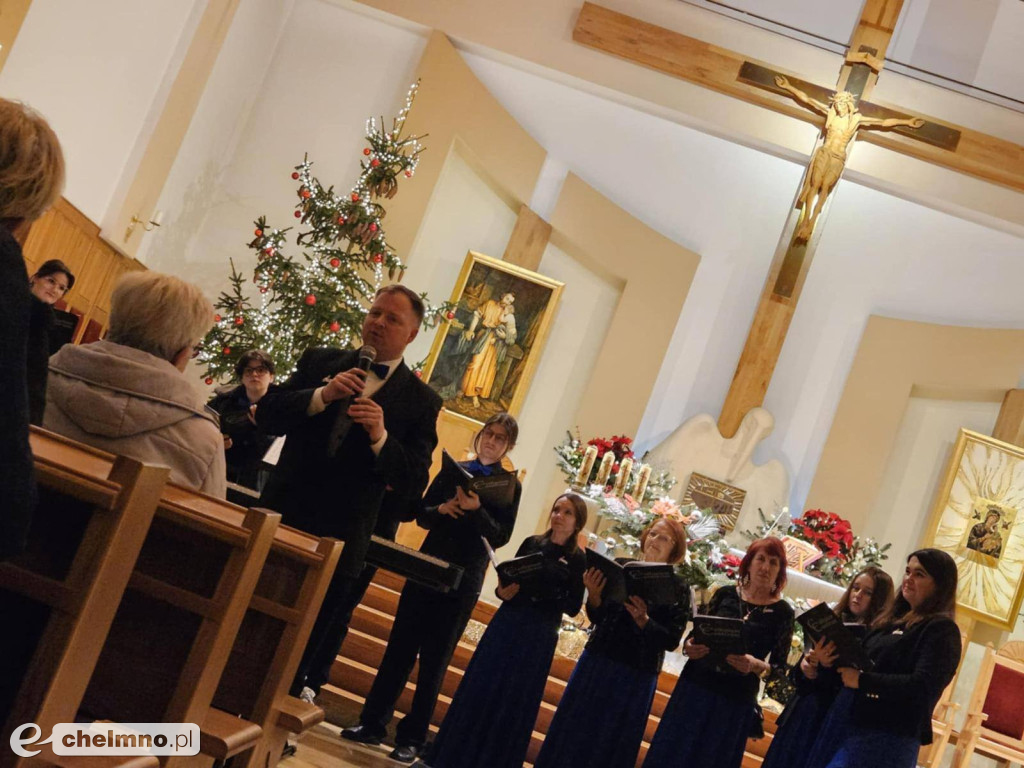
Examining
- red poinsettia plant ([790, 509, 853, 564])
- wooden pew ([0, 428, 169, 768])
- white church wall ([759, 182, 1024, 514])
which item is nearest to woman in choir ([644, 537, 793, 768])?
wooden pew ([0, 428, 169, 768])

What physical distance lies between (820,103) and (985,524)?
12.9ft

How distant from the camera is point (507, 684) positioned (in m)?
4.07

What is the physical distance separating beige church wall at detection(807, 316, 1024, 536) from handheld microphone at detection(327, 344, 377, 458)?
24.8ft

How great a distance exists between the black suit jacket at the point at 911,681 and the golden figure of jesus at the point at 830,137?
5.06m

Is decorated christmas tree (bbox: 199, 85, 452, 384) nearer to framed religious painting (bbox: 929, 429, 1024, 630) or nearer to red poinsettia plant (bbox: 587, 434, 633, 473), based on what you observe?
red poinsettia plant (bbox: 587, 434, 633, 473)

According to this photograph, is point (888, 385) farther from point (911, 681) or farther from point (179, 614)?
point (179, 614)

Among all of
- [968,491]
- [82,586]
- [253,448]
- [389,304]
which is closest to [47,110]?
[253,448]

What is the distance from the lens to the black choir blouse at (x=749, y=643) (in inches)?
158

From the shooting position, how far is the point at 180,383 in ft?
6.77

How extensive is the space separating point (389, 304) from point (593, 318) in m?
7.30

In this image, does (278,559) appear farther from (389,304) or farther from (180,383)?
(389,304)

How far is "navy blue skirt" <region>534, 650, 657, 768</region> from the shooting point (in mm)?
4000

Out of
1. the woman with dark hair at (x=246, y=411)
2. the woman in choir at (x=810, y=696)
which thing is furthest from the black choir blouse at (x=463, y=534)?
the woman in choir at (x=810, y=696)

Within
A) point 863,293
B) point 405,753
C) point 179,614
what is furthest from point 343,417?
point 863,293
